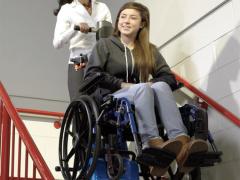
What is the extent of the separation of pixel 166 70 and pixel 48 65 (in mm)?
2572

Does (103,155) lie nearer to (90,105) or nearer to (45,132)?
(90,105)

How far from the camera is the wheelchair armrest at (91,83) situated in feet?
9.11

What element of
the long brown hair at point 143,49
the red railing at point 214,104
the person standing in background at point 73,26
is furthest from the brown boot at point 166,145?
the person standing in background at point 73,26

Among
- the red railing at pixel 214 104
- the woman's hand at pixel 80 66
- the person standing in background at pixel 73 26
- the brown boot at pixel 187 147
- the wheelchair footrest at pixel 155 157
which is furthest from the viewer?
the person standing in background at pixel 73 26

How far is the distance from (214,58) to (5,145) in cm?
155

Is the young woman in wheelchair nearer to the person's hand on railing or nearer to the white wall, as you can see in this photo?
the person's hand on railing

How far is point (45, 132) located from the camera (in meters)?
5.18

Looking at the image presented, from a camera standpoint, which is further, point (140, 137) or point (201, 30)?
point (201, 30)

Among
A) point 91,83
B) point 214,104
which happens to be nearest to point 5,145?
point 91,83

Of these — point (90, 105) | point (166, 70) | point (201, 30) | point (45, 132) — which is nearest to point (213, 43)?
point (201, 30)

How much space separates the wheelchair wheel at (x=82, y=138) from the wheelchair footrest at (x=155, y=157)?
0.25m

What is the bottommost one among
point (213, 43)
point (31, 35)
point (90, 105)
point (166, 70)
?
point (90, 105)

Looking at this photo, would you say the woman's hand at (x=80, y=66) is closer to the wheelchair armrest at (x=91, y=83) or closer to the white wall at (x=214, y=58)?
the wheelchair armrest at (x=91, y=83)

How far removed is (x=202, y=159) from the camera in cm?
268
